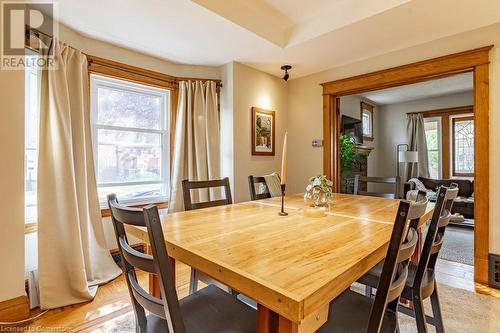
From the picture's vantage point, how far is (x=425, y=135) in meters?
5.98

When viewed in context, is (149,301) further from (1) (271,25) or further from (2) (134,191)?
(1) (271,25)

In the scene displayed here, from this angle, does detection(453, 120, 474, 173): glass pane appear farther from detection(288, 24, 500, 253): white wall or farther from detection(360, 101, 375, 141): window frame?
detection(288, 24, 500, 253): white wall

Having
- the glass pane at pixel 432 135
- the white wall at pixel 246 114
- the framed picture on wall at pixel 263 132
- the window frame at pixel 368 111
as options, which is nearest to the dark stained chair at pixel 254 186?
the white wall at pixel 246 114

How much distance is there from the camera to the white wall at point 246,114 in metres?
3.26

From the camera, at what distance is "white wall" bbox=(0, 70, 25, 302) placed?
1.75m

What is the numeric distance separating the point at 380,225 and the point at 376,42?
2239mm

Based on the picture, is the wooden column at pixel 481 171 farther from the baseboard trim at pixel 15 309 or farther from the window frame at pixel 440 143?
the window frame at pixel 440 143

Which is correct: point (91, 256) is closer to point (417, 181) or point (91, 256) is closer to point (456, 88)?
point (417, 181)

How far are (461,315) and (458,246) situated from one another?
1978 millimetres

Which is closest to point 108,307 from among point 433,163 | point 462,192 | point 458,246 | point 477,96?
point 477,96

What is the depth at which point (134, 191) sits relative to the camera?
9.69ft

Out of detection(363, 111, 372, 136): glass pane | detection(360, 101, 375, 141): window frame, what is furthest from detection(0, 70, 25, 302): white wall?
detection(363, 111, 372, 136): glass pane

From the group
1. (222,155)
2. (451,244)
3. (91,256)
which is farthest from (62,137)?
(451,244)

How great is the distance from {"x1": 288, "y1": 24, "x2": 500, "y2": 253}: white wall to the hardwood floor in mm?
420
